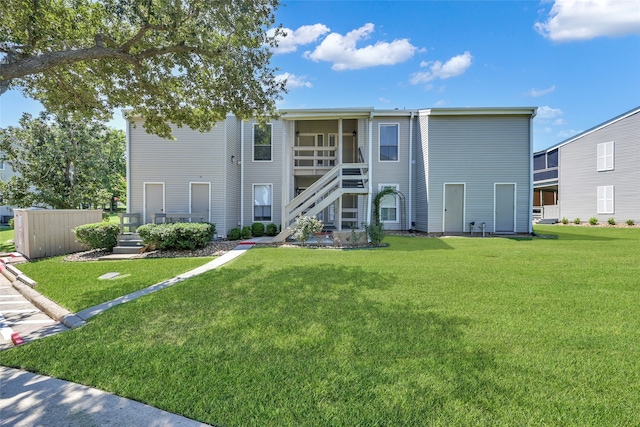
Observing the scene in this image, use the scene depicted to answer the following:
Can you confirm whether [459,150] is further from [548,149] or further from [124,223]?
[548,149]

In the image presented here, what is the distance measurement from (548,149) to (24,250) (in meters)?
32.0

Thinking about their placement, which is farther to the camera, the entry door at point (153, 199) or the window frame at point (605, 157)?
the window frame at point (605, 157)

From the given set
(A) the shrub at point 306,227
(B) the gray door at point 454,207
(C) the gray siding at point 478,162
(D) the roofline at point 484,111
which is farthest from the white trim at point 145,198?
(B) the gray door at point 454,207

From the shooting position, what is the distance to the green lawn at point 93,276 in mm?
4730

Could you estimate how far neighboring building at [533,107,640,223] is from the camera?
678 inches

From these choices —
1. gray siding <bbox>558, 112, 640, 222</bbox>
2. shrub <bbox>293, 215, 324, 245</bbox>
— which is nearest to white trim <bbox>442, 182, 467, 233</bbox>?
shrub <bbox>293, 215, 324, 245</bbox>

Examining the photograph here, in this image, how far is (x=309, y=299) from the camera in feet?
14.4

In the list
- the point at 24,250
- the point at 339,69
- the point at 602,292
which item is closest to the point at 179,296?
the point at 602,292

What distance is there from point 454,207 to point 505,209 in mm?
2339

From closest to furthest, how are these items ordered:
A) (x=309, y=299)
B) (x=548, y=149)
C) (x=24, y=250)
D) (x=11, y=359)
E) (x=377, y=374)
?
(x=377, y=374) < (x=11, y=359) < (x=309, y=299) < (x=24, y=250) < (x=548, y=149)

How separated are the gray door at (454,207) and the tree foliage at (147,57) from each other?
362 inches

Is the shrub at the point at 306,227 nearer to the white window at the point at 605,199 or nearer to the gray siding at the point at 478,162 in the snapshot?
the gray siding at the point at 478,162

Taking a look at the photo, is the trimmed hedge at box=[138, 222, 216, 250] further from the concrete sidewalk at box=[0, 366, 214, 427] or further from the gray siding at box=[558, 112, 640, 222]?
the gray siding at box=[558, 112, 640, 222]

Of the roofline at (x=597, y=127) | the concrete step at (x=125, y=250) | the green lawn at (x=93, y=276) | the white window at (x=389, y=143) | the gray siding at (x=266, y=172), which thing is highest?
the roofline at (x=597, y=127)
